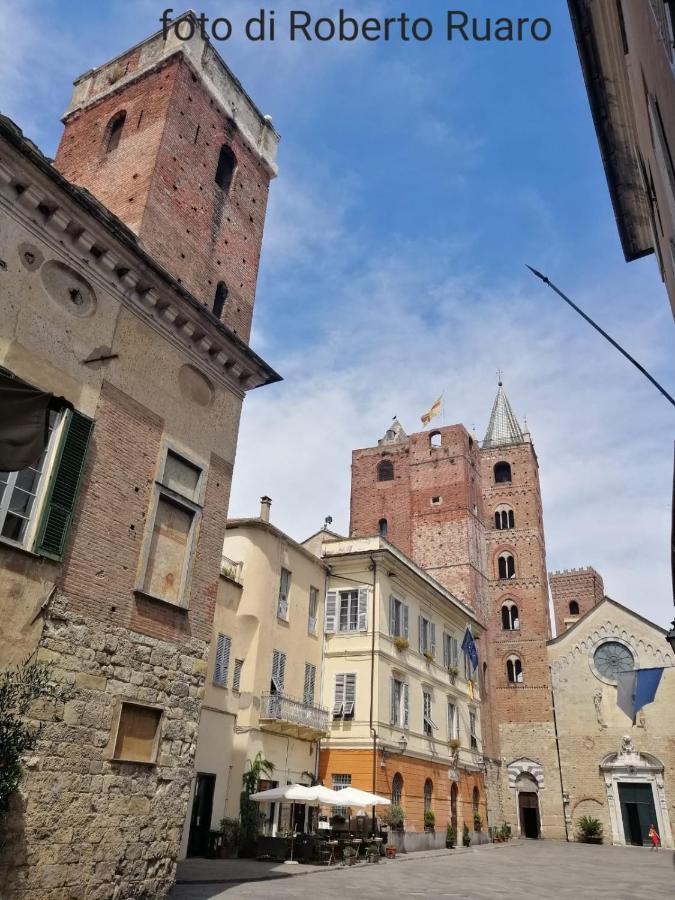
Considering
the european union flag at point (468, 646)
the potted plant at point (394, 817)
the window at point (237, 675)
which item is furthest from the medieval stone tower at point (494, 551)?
the window at point (237, 675)

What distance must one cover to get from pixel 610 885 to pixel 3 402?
17826mm

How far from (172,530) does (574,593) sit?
64.4 meters

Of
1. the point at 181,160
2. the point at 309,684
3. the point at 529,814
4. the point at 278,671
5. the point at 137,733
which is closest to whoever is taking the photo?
the point at 137,733

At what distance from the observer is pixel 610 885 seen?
55.3 ft

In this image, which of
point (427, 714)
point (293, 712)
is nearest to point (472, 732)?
point (427, 714)

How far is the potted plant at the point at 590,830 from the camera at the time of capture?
35.8m

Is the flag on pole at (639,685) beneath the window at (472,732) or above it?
above

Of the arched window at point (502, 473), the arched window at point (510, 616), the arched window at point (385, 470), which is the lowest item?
the arched window at point (510, 616)

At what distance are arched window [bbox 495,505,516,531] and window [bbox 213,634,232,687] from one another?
30251 mm

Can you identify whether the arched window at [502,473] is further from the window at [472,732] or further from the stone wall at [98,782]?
the stone wall at [98,782]

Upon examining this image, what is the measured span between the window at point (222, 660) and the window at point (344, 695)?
20.0ft

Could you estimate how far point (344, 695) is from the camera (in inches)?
956

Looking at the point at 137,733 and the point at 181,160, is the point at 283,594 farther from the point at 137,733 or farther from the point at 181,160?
the point at 181,160

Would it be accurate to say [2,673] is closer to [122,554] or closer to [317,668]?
[122,554]
